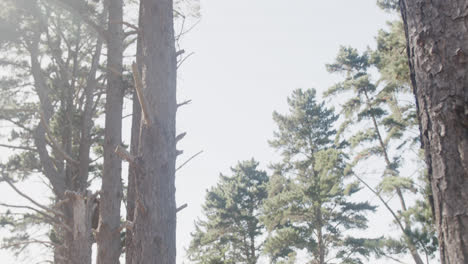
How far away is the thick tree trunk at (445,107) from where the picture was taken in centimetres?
154

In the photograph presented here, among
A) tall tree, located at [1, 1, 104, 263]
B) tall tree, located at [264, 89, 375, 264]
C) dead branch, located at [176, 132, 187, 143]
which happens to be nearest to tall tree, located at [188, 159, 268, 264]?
tall tree, located at [264, 89, 375, 264]

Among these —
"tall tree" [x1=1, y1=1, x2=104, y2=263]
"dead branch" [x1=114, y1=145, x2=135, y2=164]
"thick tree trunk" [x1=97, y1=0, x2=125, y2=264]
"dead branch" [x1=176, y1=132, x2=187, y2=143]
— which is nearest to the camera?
"dead branch" [x1=114, y1=145, x2=135, y2=164]

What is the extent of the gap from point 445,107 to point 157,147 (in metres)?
2.77

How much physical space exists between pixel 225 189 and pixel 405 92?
16.6 metres

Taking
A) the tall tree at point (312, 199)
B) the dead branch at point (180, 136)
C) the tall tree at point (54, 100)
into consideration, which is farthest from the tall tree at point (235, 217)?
the dead branch at point (180, 136)

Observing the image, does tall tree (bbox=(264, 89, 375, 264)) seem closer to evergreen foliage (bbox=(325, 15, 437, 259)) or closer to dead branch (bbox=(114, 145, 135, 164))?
evergreen foliage (bbox=(325, 15, 437, 259))

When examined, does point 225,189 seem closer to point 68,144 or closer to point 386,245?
point 386,245

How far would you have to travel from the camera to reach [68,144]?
389 inches

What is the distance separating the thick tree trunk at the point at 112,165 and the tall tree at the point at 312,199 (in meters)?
13.1

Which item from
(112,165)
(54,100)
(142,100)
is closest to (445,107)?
Answer: (142,100)

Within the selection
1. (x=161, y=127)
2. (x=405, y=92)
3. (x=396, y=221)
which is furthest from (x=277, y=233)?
(x=161, y=127)

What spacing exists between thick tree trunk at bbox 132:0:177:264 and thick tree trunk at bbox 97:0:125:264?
167 centimetres

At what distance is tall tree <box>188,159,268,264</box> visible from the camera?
2578 centimetres

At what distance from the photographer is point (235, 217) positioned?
2644cm
